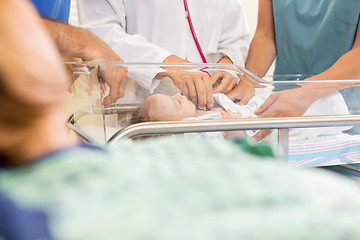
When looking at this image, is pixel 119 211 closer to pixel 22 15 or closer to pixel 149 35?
pixel 22 15

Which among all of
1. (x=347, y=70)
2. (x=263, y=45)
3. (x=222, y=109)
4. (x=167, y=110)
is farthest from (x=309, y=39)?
(x=167, y=110)

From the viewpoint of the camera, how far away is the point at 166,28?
104 centimetres

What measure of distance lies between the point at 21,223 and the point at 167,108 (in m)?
0.61

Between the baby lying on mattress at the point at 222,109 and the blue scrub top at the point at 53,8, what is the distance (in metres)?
0.32

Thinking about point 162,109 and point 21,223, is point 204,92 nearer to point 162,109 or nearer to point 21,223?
point 162,109

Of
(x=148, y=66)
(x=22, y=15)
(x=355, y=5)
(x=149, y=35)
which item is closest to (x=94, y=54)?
(x=148, y=66)

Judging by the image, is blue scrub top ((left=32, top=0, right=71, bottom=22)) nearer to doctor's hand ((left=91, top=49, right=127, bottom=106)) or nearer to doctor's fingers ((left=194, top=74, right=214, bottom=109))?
doctor's hand ((left=91, top=49, right=127, bottom=106))

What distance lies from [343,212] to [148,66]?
62cm

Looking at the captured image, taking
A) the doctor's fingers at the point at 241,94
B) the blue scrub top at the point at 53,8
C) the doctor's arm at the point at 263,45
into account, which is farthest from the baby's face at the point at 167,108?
the doctor's arm at the point at 263,45

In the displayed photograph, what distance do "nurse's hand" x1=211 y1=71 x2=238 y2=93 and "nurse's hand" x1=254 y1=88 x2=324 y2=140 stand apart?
0.29 ft

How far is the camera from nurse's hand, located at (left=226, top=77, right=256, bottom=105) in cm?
78

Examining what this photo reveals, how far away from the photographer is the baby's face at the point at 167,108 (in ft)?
2.39

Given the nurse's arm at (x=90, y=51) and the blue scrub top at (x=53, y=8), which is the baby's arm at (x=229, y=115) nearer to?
the nurse's arm at (x=90, y=51)

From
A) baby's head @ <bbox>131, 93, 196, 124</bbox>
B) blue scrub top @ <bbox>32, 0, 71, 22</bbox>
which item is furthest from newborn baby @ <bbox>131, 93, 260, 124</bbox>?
blue scrub top @ <bbox>32, 0, 71, 22</bbox>
